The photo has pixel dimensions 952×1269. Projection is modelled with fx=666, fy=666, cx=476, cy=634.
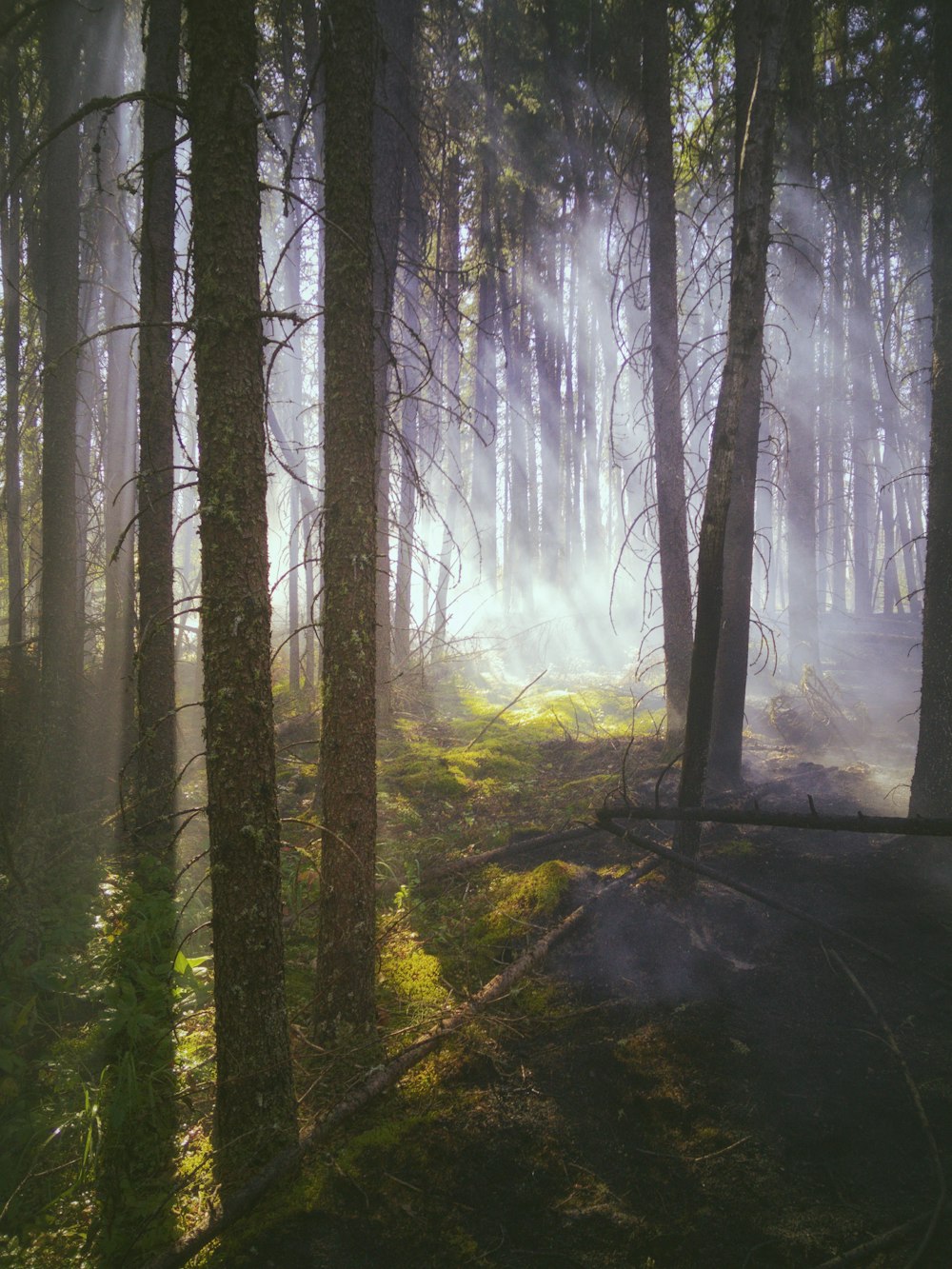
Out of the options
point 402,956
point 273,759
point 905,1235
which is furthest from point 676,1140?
point 273,759

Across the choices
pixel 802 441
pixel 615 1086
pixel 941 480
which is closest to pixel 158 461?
pixel 615 1086

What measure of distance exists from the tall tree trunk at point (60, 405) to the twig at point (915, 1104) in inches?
301

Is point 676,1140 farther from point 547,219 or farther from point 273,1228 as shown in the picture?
point 547,219

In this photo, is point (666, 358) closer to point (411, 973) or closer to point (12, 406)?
point (411, 973)

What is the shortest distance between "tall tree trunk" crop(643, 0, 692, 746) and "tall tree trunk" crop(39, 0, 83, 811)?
6.60 metres

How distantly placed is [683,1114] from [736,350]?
4.73 metres

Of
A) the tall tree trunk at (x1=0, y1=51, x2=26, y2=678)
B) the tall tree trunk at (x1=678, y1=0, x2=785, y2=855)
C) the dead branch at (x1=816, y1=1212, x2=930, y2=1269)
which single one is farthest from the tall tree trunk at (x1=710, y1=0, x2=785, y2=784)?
the tall tree trunk at (x1=0, y1=51, x2=26, y2=678)

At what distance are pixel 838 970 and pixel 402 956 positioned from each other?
2.90 metres

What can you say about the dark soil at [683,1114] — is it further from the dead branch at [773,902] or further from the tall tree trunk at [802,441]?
the tall tree trunk at [802,441]

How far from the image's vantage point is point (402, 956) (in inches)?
189

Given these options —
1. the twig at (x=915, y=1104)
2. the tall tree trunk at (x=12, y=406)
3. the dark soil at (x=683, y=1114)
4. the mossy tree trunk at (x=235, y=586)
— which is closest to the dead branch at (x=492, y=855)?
the dark soil at (x=683, y=1114)

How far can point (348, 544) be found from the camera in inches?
144

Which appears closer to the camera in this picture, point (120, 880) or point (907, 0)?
point (120, 880)

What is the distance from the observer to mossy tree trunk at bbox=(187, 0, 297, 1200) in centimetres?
281
